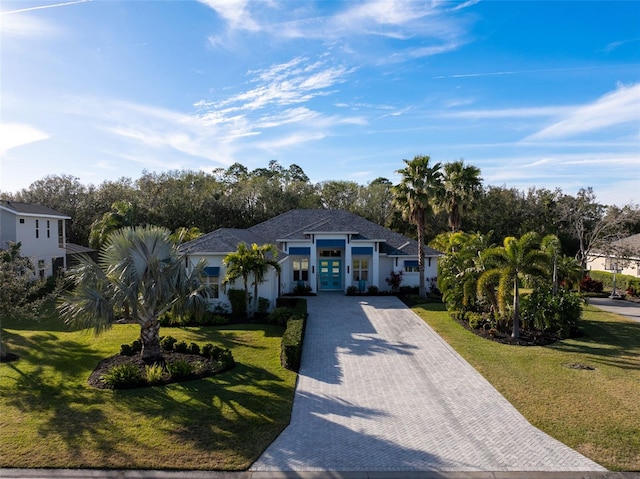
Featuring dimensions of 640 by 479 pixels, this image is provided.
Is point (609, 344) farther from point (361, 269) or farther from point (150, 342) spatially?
point (150, 342)

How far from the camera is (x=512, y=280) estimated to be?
694 inches

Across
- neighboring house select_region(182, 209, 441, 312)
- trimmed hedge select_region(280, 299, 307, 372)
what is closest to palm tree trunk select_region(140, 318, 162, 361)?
trimmed hedge select_region(280, 299, 307, 372)

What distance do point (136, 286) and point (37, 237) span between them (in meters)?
23.0

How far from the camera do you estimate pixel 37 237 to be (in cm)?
3030

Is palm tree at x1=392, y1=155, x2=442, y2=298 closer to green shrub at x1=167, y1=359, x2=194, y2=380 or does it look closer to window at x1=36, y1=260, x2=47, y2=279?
green shrub at x1=167, y1=359, x2=194, y2=380

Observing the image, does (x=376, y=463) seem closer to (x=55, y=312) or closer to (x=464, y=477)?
(x=464, y=477)

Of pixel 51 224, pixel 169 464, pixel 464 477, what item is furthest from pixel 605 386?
pixel 51 224

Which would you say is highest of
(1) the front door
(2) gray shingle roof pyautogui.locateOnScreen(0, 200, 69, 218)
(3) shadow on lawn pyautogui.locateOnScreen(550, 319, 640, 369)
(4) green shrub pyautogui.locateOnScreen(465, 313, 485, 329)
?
(2) gray shingle roof pyautogui.locateOnScreen(0, 200, 69, 218)

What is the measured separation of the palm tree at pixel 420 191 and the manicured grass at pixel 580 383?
828 centimetres

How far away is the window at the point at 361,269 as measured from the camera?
2950cm

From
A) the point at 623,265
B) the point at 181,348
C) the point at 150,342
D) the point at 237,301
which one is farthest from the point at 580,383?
the point at 623,265

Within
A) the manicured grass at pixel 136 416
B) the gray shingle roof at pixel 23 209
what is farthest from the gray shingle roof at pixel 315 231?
the gray shingle roof at pixel 23 209

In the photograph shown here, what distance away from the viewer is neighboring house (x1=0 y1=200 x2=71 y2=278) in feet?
89.7

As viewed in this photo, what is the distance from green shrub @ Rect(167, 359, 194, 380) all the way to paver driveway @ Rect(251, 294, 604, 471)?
3508 mm
